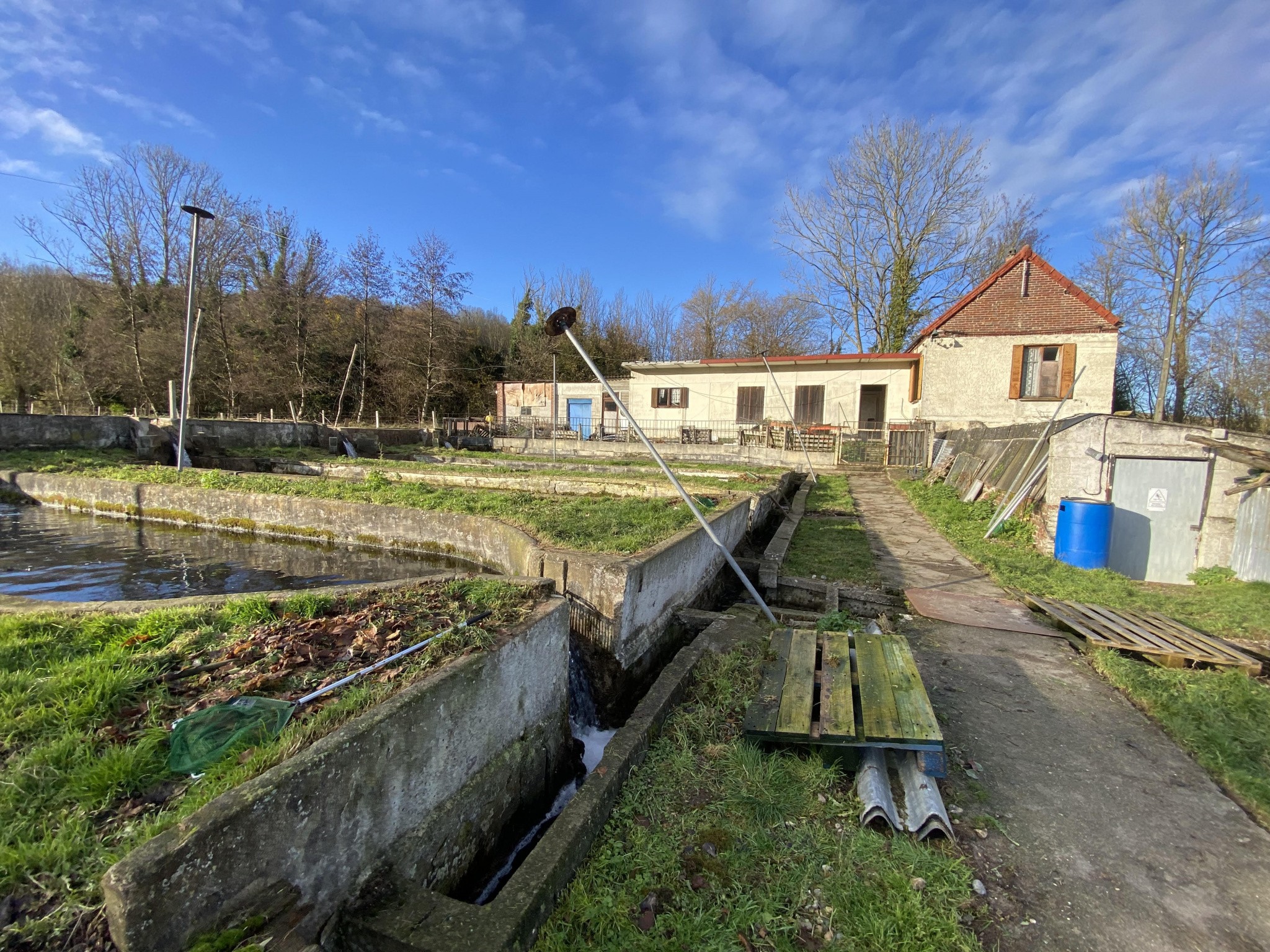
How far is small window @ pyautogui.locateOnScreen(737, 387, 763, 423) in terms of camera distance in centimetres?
2194

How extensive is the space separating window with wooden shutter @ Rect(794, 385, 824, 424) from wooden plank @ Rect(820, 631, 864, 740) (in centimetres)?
1802

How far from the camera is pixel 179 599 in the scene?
360 cm

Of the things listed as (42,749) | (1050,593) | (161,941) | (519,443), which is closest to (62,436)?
(519,443)

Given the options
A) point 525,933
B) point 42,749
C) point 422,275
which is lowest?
point 525,933

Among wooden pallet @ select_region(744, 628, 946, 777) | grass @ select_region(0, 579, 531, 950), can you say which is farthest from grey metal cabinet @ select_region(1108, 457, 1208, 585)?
grass @ select_region(0, 579, 531, 950)

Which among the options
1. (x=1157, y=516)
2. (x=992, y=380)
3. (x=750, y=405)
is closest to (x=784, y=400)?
(x=750, y=405)

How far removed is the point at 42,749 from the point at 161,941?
105 cm

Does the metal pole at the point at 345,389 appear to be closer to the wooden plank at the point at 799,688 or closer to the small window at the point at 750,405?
the small window at the point at 750,405

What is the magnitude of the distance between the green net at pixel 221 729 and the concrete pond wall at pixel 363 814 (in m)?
0.35

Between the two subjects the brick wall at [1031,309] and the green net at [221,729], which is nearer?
the green net at [221,729]

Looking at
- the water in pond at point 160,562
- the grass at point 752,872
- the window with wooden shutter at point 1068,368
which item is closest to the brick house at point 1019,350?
the window with wooden shutter at point 1068,368

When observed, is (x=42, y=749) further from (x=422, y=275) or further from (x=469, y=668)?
(x=422, y=275)

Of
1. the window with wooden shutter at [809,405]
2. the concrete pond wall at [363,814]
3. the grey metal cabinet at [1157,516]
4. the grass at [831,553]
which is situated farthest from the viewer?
the window with wooden shutter at [809,405]

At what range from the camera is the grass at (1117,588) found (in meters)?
5.29
